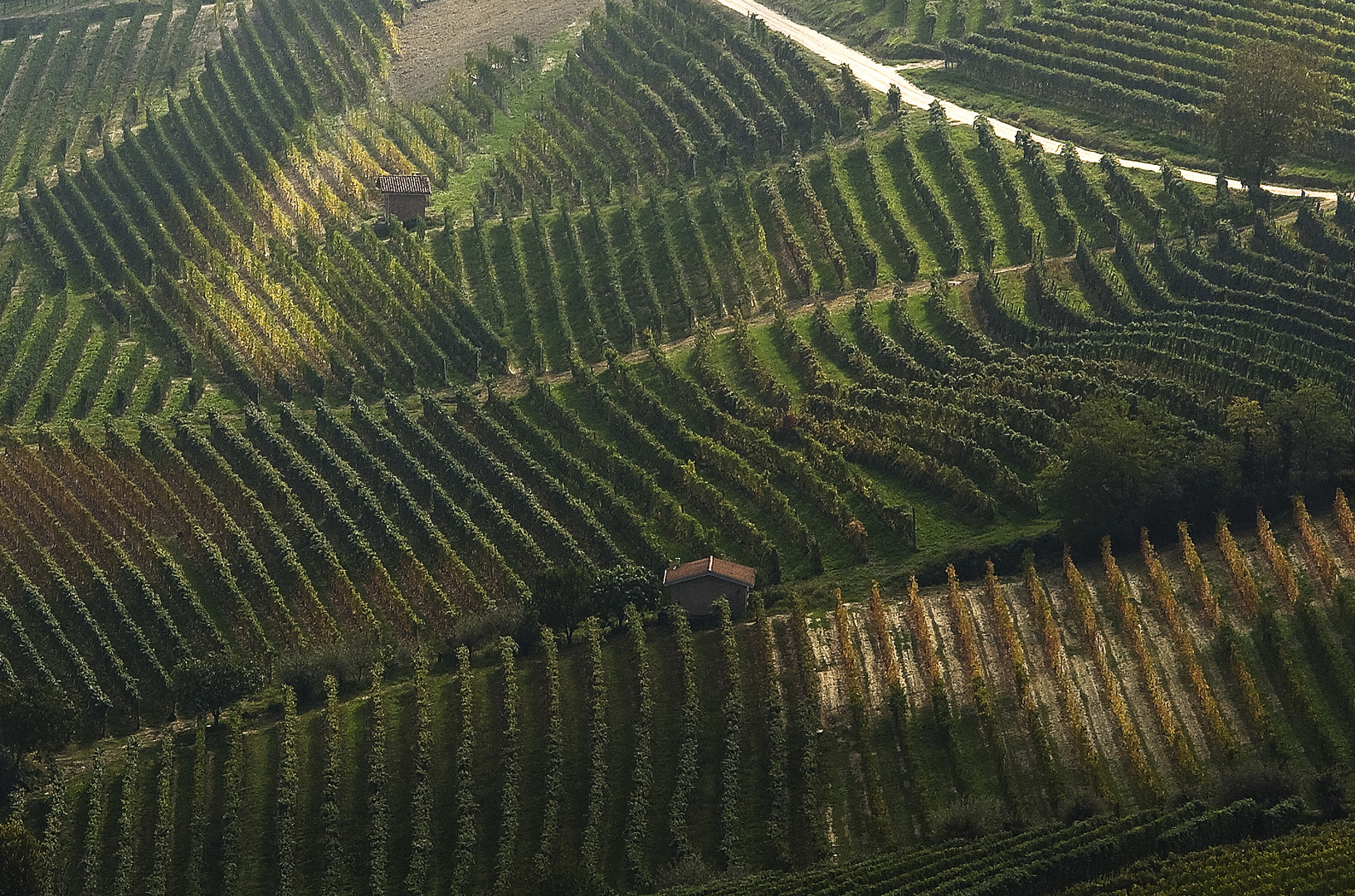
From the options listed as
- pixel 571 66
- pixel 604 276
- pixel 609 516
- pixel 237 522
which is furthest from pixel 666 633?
pixel 571 66

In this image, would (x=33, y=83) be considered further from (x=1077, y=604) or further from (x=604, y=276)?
(x=1077, y=604)

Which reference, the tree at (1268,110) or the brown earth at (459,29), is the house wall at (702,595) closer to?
the tree at (1268,110)

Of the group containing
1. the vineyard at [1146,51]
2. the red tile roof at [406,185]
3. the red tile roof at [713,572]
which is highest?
the vineyard at [1146,51]

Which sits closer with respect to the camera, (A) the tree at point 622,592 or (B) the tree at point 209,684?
(B) the tree at point 209,684

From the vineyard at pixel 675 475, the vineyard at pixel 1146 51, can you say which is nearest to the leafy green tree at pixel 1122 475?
the vineyard at pixel 675 475

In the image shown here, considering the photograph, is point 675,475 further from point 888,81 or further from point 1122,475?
point 888,81

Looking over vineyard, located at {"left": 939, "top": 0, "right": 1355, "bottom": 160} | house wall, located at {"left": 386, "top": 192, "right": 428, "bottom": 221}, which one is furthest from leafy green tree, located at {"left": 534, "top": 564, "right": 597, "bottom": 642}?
vineyard, located at {"left": 939, "top": 0, "right": 1355, "bottom": 160}

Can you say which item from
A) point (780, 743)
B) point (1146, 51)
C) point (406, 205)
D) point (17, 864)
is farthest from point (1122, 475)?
point (1146, 51)
